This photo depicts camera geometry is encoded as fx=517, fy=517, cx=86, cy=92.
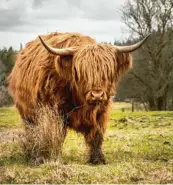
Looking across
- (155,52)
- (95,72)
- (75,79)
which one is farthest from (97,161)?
(155,52)

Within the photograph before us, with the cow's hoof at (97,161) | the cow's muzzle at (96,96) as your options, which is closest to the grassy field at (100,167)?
the cow's hoof at (97,161)

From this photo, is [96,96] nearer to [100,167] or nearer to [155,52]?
[100,167]

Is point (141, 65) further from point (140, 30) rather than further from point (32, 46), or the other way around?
point (32, 46)

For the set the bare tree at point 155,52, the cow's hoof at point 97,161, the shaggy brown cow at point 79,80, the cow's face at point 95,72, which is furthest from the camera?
the bare tree at point 155,52

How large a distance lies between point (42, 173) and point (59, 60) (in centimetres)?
198

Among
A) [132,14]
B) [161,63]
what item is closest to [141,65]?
[161,63]

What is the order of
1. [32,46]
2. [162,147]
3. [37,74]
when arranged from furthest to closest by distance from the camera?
[162,147]
[32,46]
[37,74]

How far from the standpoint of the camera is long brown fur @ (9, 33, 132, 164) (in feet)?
26.0

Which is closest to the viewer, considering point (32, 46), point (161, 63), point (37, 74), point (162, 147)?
point (37, 74)

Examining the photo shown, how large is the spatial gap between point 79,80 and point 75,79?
0.16 meters

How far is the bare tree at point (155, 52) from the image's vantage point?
34625 mm

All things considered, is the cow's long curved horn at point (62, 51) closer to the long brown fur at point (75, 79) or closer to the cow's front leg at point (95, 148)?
the long brown fur at point (75, 79)

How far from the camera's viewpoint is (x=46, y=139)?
817 cm

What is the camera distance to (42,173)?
7.08 m
